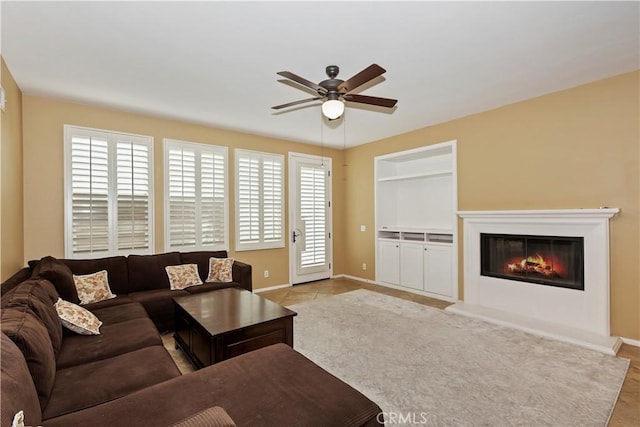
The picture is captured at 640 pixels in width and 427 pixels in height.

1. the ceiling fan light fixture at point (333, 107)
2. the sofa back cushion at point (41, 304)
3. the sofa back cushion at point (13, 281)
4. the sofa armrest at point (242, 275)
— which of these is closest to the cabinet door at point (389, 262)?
the sofa armrest at point (242, 275)

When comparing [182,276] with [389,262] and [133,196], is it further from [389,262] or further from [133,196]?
[389,262]

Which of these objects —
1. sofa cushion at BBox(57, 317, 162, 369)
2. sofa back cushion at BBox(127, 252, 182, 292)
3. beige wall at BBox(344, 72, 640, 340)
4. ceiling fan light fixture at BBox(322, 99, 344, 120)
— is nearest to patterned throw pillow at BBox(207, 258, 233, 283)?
→ sofa back cushion at BBox(127, 252, 182, 292)

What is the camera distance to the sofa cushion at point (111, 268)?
Answer: 3.53 metres

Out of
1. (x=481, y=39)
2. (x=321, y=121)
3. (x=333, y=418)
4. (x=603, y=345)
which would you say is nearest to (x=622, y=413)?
(x=603, y=345)

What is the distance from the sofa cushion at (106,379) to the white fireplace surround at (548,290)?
365 centimetres

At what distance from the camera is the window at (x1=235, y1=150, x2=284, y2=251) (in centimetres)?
514

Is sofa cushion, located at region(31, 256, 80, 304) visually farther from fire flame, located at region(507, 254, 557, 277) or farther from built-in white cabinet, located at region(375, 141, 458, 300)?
fire flame, located at region(507, 254, 557, 277)

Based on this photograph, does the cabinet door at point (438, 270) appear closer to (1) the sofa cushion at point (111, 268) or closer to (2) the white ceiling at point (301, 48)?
(2) the white ceiling at point (301, 48)

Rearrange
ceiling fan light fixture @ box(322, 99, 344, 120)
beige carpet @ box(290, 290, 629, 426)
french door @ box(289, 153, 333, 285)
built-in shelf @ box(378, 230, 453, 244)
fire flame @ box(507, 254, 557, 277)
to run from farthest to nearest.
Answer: french door @ box(289, 153, 333, 285) → built-in shelf @ box(378, 230, 453, 244) → fire flame @ box(507, 254, 557, 277) → ceiling fan light fixture @ box(322, 99, 344, 120) → beige carpet @ box(290, 290, 629, 426)

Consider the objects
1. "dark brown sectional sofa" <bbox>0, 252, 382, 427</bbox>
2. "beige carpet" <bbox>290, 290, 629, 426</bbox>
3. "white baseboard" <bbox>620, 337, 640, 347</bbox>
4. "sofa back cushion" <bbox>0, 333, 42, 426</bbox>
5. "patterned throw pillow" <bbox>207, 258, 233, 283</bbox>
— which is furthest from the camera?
"patterned throw pillow" <bbox>207, 258, 233, 283</bbox>

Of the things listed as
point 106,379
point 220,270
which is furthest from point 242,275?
point 106,379

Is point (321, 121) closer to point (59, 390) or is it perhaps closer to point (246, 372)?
point (246, 372)

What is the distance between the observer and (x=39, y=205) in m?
3.62

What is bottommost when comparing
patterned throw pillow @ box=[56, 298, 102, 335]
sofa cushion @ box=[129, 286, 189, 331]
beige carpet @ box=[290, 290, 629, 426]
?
beige carpet @ box=[290, 290, 629, 426]
